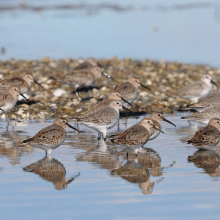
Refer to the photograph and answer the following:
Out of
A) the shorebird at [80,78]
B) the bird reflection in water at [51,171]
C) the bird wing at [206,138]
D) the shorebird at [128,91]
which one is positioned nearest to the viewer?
the bird reflection in water at [51,171]

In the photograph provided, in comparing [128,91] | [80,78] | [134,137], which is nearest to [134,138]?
[134,137]

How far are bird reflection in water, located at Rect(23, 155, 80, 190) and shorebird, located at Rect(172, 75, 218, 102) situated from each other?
7670mm

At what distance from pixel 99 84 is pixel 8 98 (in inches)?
218

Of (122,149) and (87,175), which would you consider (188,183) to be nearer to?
(87,175)

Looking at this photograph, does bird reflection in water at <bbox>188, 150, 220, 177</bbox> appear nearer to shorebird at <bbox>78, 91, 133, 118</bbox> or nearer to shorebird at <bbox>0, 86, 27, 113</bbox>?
shorebird at <bbox>78, 91, 133, 118</bbox>

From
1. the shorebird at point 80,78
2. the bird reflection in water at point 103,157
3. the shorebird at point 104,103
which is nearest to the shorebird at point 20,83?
the shorebird at point 80,78

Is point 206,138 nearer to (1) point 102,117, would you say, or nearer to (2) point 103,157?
(2) point 103,157

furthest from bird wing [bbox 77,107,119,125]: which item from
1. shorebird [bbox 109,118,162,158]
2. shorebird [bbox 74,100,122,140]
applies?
shorebird [bbox 109,118,162,158]

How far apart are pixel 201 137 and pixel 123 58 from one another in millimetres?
14602

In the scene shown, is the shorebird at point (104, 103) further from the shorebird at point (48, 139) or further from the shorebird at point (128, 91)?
the shorebird at point (48, 139)

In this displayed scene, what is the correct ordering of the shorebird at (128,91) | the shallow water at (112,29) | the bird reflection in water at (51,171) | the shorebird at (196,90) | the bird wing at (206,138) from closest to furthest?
the bird reflection in water at (51,171)
the bird wing at (206,138)
the shorebird at (128,91)
the shorebird at (196,90)
the shallow water at (112,29)

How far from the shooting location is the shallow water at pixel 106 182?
30.2 ft

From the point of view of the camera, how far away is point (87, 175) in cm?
1130

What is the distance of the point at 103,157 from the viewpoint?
12914 mm
